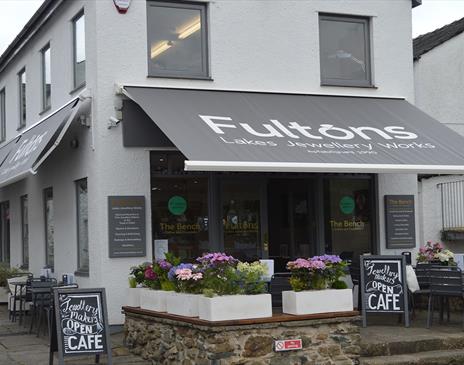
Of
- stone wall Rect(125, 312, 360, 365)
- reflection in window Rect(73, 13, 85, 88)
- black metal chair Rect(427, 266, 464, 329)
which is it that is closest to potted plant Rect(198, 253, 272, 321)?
stone wall Rect(125, 312, 360, 365)

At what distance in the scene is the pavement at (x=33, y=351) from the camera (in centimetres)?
1062

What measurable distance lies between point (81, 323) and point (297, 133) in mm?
4266

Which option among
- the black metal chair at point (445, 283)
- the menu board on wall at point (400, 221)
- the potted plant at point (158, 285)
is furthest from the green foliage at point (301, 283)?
the menu board on wall at point (400, 221)

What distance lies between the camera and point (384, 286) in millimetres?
11648

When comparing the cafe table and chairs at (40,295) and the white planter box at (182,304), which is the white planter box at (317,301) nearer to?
the white planter box at (182,304)

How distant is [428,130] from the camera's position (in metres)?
13.2

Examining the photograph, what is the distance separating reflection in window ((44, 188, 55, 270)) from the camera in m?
15.8

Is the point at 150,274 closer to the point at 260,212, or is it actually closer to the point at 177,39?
the point at 260,212

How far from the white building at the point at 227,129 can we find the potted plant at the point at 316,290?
1.51 meters

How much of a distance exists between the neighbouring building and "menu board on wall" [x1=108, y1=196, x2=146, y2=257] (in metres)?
8.31

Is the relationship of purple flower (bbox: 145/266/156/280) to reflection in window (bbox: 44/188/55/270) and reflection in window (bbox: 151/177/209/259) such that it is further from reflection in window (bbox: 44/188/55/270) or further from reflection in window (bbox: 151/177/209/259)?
reflection in window (bbox: 44/188/55/270)

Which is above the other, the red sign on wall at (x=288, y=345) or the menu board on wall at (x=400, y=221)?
the menu board on wall at (x=400, y=221)

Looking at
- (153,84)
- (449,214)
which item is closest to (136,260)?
(153,84)

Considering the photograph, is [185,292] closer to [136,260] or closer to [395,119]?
[136,260]
